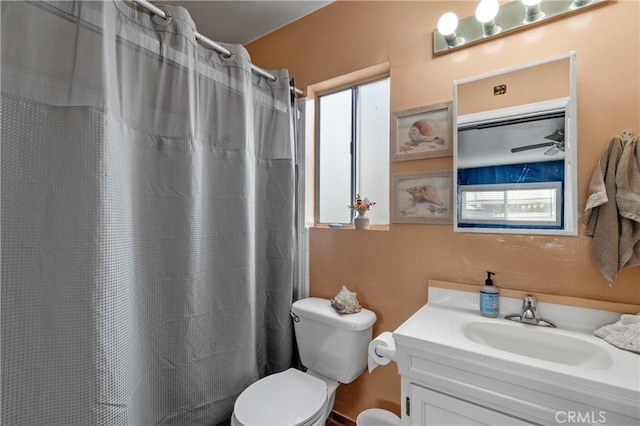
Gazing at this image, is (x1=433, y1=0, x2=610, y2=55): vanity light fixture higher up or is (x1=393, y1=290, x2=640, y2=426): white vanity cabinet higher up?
(x1=433, y1=0, x2=610, y2=55): vanity light fixture

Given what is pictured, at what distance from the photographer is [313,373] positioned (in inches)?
60.4

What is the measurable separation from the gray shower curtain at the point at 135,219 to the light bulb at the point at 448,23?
2.96ft

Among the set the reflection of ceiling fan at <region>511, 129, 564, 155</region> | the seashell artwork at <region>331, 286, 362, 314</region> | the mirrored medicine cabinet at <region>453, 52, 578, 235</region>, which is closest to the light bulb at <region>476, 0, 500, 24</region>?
the mirrored medicine cabinet at <region>453, 52, 578, 235</region>

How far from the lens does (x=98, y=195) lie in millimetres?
908

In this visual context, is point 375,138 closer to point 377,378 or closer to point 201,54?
point 201,54

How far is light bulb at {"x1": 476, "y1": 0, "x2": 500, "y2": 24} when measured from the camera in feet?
3.79

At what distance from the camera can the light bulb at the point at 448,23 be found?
124 cm


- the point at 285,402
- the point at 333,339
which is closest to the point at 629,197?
the point at 333,339

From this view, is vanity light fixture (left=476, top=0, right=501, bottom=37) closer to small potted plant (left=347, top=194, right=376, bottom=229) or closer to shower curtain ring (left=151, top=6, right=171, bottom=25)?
small potted plant (left=347, top=194, right=376, bottom=229)

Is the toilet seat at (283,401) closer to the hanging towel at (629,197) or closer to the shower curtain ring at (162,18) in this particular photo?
the hanging towel at (629,197)

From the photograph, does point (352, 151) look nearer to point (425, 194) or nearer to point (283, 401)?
point (425, 194)

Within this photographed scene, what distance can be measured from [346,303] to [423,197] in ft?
2.22

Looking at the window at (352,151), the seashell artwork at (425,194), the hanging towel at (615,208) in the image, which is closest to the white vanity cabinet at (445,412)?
the hanging towel at (615,208)

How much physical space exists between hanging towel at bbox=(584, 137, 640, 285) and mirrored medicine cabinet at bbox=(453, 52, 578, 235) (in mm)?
70
